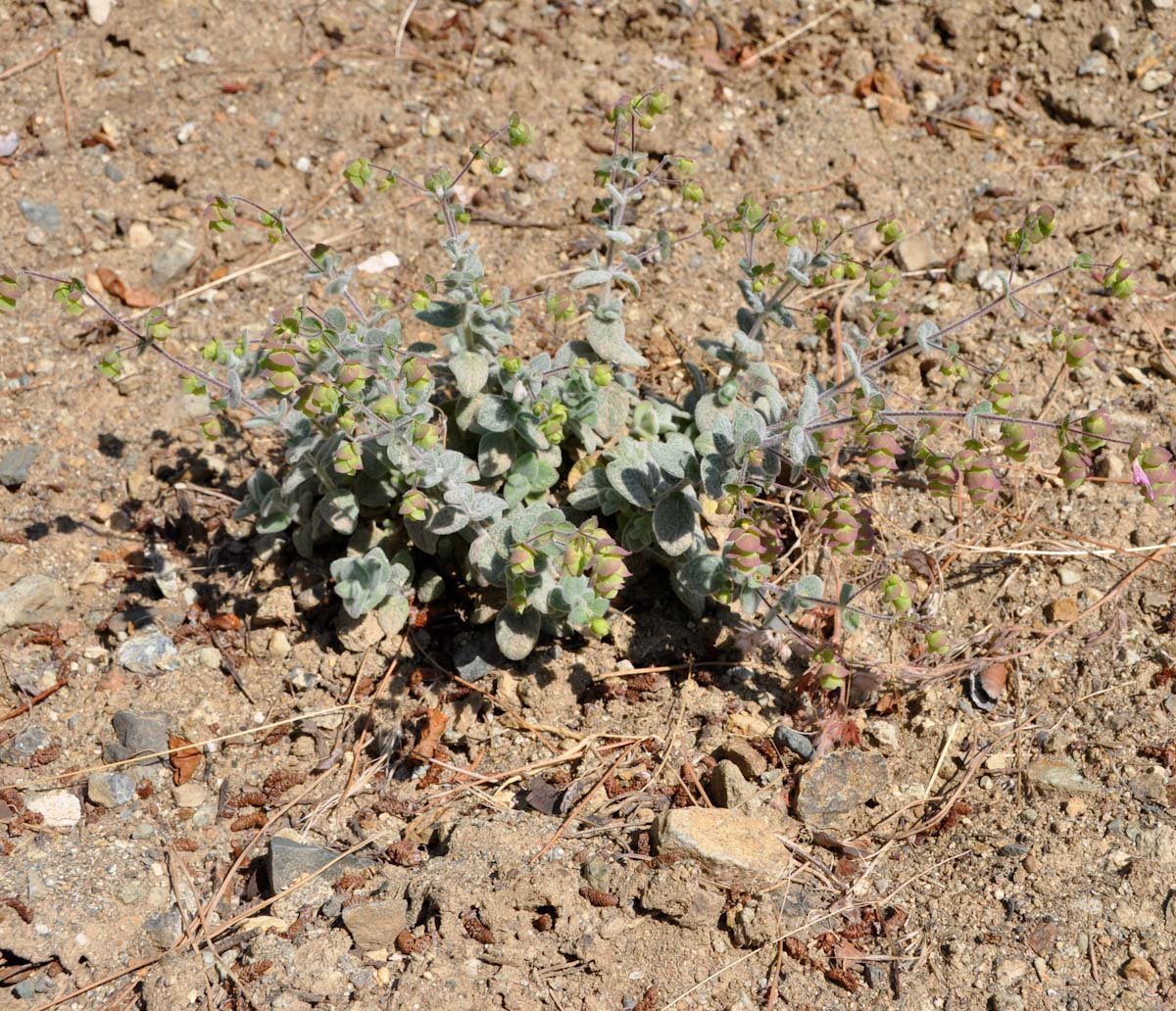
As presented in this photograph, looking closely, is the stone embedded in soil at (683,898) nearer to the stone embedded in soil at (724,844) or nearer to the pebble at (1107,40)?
the stone embedded in soil at (724,844)

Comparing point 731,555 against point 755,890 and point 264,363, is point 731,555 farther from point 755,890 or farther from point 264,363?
point 264,363

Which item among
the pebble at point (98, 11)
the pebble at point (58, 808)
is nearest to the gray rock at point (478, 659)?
the pebble at point (58, 808)

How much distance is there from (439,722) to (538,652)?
372 millimetres

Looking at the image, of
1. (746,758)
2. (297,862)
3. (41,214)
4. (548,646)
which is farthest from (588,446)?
(41,214)

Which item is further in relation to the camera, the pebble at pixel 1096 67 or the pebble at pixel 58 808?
the pebble at pixel 1096 67

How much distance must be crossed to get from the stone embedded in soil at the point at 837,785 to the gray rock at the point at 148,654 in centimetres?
197

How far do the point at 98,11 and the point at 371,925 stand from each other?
4209mm

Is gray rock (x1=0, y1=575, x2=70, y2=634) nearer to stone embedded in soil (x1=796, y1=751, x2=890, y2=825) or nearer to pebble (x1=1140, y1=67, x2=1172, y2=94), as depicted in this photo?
stone embedded in soil (x1=796, y1=751, x2=890, y2=825)

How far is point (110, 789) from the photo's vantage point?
2.98m

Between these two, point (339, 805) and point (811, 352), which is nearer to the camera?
point (339, 805)

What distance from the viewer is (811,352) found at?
159 inches

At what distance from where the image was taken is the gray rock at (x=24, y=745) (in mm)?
3033

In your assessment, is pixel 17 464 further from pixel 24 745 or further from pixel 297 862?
pixel 297 862

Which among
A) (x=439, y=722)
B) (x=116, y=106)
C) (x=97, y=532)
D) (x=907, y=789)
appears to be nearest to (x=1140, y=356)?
(x=907, y=789)
